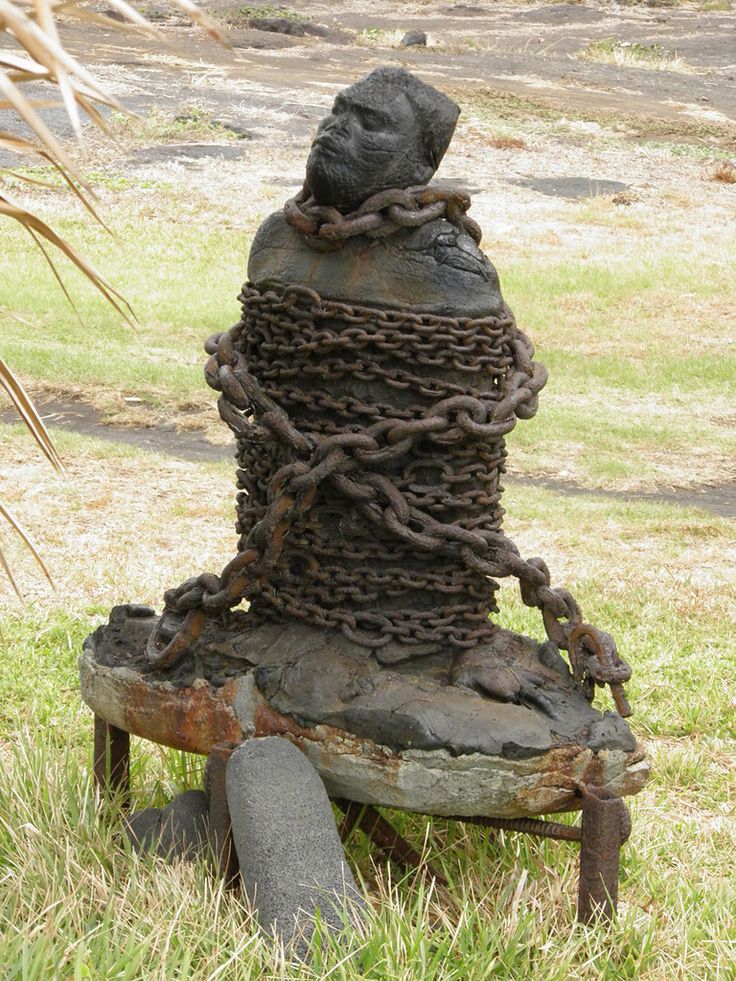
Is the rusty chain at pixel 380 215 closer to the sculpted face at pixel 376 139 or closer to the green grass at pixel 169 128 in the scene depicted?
the sculpted face at pixel 376 139

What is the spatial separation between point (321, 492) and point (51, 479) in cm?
457

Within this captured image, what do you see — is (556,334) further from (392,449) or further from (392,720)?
(392,720)

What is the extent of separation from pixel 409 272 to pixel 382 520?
23.2 inches

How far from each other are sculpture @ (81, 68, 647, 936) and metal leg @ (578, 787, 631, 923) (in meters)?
0.08

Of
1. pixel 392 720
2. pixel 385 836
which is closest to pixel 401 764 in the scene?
pixel 392 720

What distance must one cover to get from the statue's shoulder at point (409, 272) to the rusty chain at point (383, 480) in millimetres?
56

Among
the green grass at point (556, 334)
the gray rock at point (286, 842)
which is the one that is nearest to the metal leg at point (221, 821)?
the gray rock at point (286, 842)

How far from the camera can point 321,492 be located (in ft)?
10.4

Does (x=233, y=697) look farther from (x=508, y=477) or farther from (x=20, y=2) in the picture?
(x=508, y=477)

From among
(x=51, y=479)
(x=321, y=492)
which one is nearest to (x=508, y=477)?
(x=51, y=479)

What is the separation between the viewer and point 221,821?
3010 millimetres

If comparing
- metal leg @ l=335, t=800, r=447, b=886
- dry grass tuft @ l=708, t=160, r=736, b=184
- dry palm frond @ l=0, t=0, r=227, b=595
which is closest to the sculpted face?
dry palm frond @ l=0, t=0, r=227, b=595

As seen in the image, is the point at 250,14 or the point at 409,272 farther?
the point at 250,14

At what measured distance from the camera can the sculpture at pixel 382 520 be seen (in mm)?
3002
